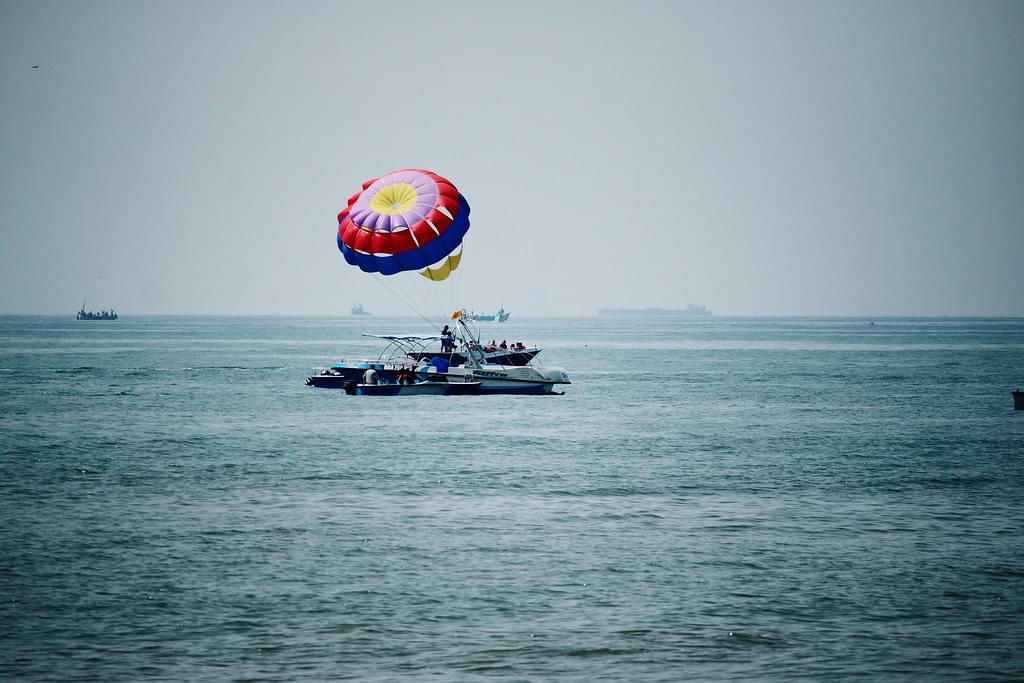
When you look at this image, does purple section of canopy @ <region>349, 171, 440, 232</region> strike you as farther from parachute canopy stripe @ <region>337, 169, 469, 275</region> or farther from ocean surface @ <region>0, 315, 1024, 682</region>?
ocean surface @ <region>0, 315, 1024, 682</region>

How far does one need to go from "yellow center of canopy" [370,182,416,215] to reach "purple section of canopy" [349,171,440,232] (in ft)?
1.04

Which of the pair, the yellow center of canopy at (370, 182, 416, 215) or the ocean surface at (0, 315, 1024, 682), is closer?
the ocean surface at (0, 315, 1024, 682)

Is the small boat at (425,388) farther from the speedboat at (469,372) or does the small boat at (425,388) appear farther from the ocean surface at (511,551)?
the ocean surface at (511,551)

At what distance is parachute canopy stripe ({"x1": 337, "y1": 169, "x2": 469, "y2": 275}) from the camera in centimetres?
8050

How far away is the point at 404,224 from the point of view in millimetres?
80562

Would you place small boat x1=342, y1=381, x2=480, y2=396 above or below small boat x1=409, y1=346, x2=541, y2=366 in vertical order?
below

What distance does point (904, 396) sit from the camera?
10181 centimetres

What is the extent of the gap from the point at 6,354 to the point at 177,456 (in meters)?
151

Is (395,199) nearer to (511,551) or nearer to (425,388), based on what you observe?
(425,388)

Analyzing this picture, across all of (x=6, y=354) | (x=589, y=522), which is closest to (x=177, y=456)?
(x=589, y=522)

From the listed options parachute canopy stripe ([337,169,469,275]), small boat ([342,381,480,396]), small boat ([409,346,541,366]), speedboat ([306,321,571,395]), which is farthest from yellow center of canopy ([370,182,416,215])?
small boat ([409,346,541,366])

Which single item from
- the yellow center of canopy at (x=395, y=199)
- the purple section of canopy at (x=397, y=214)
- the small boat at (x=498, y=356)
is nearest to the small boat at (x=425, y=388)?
the small boat at (x=498, y=356)

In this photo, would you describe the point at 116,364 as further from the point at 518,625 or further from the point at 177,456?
the point at 518,625

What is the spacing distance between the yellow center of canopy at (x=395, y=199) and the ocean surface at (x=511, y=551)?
1664 cm
